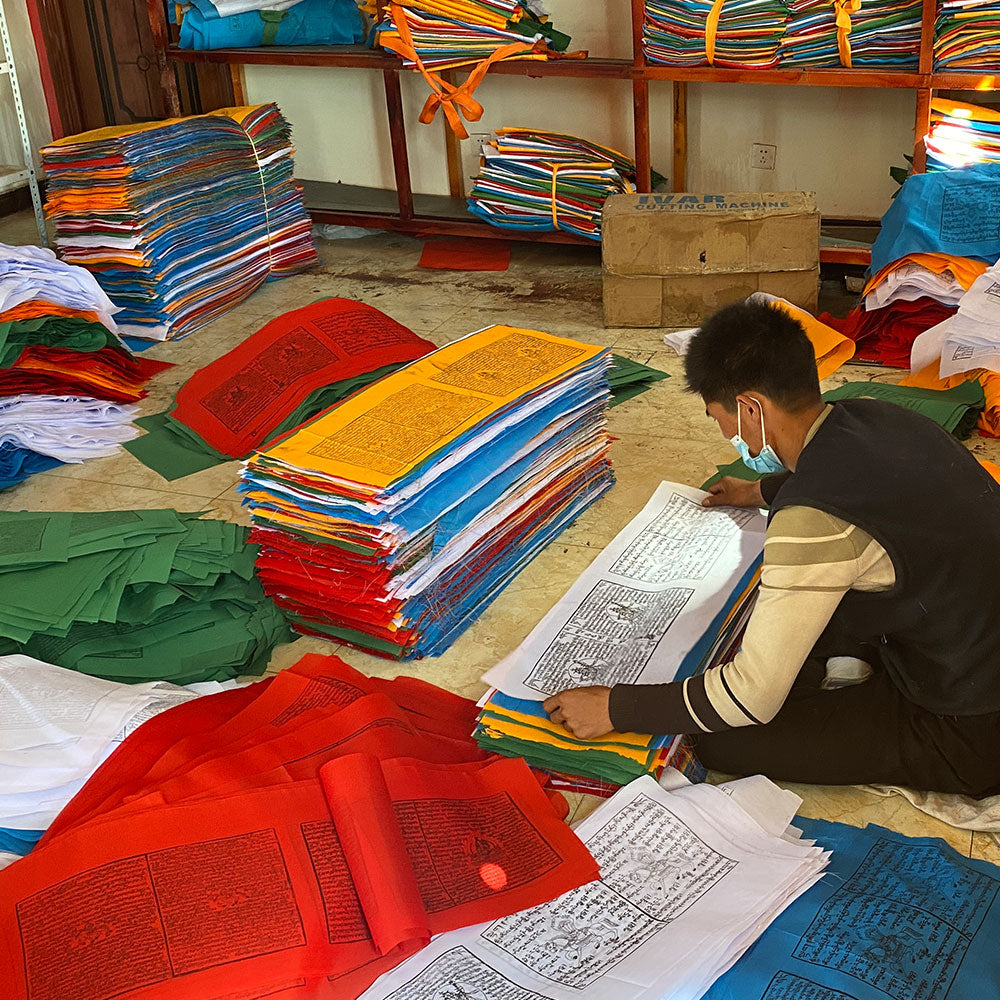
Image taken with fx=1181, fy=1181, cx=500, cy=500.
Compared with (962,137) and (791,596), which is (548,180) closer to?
(962,137)

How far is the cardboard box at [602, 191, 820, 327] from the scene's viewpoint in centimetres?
372

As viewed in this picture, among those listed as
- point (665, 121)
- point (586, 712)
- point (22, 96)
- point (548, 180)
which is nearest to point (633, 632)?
point (586, 712)

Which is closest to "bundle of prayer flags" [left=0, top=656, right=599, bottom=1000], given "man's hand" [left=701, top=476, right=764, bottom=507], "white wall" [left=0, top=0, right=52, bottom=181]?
"man's hand" [left=701, top=476, right=764, bottom=507]

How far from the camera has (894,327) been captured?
3586 millimetres

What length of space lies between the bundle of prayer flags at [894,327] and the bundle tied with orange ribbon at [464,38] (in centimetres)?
152

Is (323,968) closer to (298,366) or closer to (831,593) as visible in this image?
(831,593)

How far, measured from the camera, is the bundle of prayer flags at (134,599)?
222 centimetres

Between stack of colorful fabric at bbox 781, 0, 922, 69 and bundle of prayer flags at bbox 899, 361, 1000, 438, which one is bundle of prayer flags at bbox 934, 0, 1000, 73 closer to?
stack of colorful fabric at bbox 781, 0, 922, 69

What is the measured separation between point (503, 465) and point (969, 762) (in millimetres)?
1050

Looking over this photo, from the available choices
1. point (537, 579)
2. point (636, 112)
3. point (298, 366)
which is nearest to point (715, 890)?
point (537, 579)

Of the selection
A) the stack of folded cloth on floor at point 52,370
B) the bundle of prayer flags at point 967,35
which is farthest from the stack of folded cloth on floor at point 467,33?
the stack of folded cloth on floor at point 52,370

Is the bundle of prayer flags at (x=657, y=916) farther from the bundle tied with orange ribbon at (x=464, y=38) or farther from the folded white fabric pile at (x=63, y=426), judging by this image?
the bundle tied with orange ribbon at (x=464, y=38)

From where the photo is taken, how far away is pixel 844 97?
4.26 metres

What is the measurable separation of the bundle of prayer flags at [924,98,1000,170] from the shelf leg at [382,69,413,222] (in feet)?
6.71
